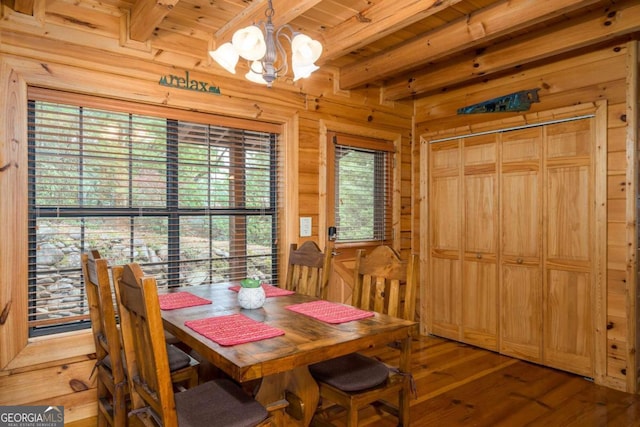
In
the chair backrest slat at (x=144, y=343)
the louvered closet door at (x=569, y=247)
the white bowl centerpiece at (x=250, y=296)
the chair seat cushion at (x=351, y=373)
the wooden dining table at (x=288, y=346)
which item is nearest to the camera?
the chair backrest slat at (x=144, y=343)

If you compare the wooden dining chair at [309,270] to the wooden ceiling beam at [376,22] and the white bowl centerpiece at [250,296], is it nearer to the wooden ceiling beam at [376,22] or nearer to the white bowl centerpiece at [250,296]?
the white bowl centerpiece at [250,296]

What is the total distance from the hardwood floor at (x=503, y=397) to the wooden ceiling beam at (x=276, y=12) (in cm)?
246

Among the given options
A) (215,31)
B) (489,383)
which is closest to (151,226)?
(215,31)

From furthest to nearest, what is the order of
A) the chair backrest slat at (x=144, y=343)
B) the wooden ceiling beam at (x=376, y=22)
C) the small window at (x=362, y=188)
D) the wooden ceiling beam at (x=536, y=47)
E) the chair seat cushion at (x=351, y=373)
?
1. the small window at (x=362, y=188)
2. the wooden ceiling beam at (x=536, y=47)
3. the wooden ceiling beam at (x=376, y=22)
4. the chair seat cushion at (x=351, y=373)
5. the chair backrest slat at (x=144, y=343)

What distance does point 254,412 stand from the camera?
1629 mm

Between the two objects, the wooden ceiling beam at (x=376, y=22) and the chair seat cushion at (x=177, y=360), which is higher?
the wooden ceiling beam at (x=376, y=22)

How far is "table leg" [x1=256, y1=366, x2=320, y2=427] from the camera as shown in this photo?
1.85 meters

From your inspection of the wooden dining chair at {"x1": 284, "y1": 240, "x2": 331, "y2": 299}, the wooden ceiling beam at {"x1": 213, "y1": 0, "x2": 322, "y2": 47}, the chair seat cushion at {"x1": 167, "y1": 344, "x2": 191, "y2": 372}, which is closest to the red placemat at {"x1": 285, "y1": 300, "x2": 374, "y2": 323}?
the wooden dining chair at {"x1": 284, "y1": 240, "x2": 331, "y2": 299}

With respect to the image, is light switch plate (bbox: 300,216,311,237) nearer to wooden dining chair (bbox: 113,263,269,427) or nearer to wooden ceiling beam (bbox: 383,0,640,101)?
wooden ceiling beam (bbox: 383,0,640,101)

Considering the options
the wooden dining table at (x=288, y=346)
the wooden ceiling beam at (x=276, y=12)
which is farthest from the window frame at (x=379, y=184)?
the wooden dining table at (x=288, y=346)

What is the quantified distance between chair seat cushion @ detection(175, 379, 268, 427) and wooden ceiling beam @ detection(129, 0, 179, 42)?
1.99 m

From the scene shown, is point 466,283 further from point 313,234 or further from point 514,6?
point 514,6

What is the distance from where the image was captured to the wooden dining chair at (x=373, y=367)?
75.6 inches

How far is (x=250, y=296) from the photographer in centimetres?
216
